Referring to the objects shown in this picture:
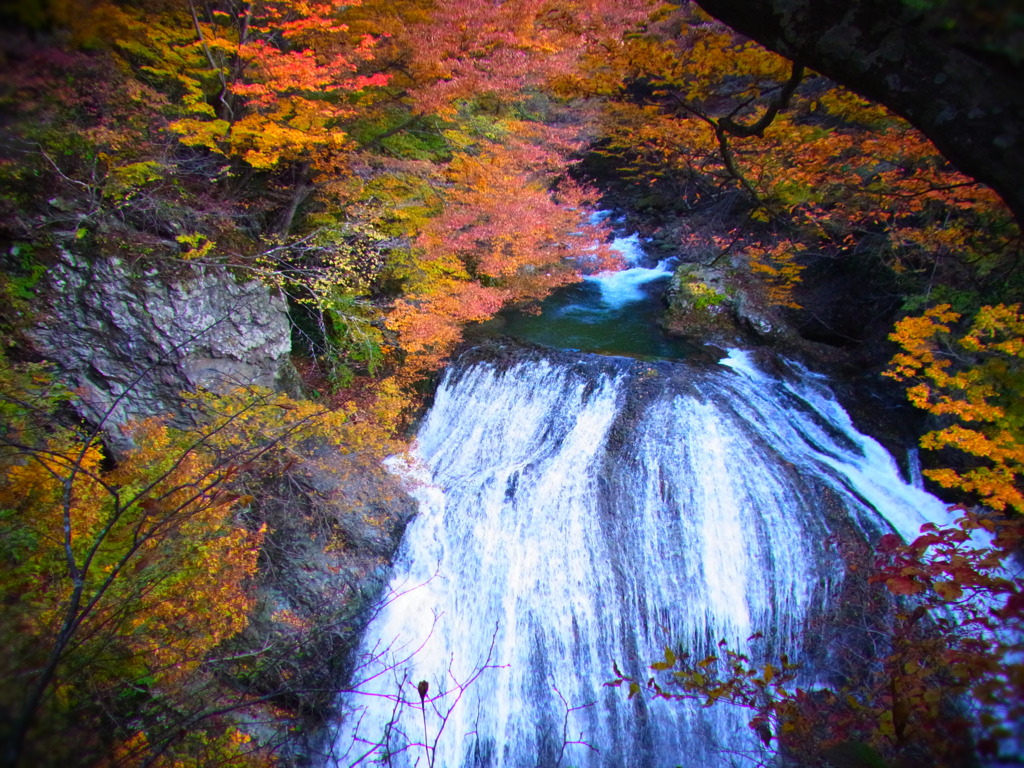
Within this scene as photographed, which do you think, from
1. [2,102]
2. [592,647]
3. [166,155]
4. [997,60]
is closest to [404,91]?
[166,155]

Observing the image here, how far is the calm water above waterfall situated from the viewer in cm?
564

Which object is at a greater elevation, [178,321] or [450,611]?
[178,321]

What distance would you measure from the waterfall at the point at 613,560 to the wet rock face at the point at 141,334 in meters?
3.46

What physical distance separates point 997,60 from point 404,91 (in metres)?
7.72

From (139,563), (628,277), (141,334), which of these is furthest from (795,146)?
(141,334)

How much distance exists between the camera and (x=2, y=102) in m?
1.22

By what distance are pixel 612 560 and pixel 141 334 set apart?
753 cm

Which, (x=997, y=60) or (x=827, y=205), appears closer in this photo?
(x=997, y=60)

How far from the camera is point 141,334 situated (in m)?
6.32

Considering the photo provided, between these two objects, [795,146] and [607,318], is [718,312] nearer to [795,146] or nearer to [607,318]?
[607,318]

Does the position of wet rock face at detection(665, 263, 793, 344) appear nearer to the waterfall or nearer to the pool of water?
the pool of water

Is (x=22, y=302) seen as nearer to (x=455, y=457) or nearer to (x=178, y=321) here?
(x=178, y=321)

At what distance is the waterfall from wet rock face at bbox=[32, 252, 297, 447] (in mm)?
3461

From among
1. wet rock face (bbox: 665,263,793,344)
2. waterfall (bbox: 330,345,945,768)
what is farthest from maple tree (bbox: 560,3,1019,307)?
waterfall (bbox: 330,345,945,768)
